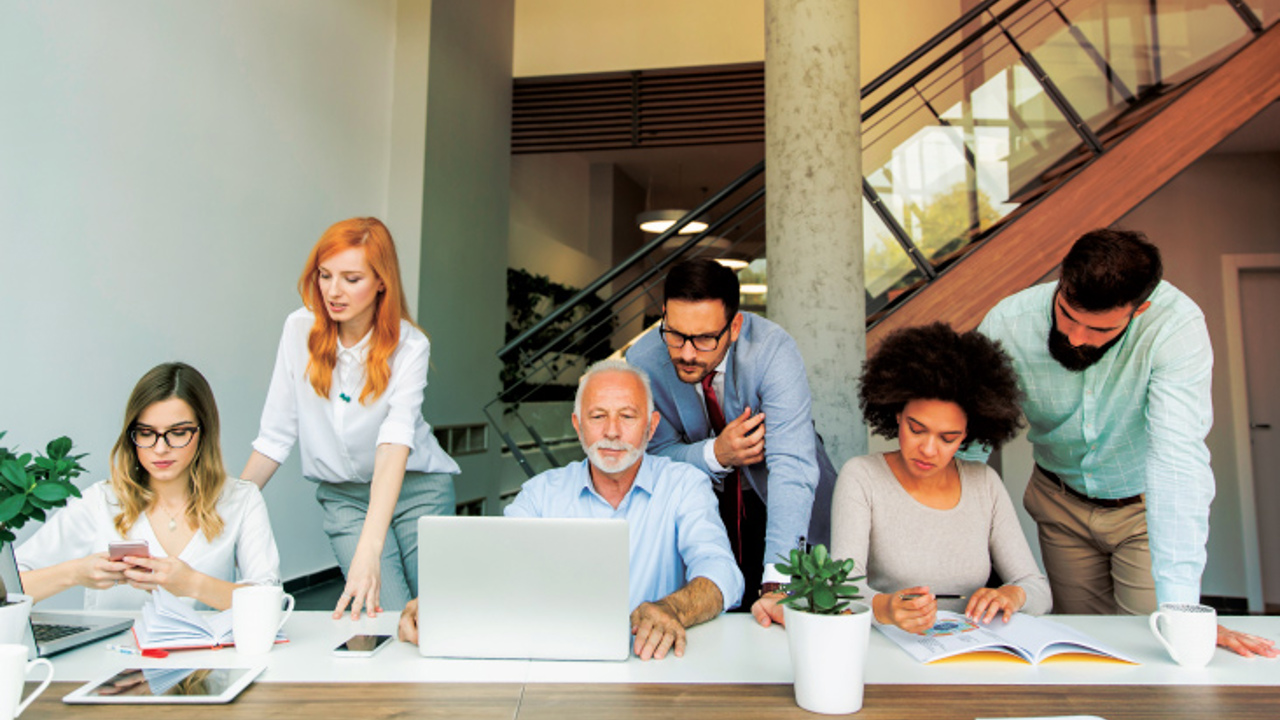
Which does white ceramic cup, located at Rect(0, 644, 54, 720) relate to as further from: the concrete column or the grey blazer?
the concrete column

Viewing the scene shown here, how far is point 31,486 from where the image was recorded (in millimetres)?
1259

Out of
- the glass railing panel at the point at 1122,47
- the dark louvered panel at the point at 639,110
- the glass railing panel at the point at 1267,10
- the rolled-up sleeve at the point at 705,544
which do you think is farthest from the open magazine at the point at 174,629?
the dark louvered panel at the point at 639,110

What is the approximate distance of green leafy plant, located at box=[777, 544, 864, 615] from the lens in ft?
3.88

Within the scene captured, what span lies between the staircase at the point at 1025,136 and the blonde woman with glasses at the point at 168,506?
1.88 m

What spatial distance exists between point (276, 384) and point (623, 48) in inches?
229

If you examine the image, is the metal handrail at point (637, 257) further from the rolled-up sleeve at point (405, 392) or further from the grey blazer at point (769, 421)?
the rolled-up sleeve at point (405, 392)

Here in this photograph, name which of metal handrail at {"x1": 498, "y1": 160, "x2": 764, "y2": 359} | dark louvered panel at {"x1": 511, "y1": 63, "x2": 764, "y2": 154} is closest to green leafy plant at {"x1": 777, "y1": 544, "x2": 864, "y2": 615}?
metal handrail at {"x1": 498, "y1": 160, "x2": 764, "y2": 359}

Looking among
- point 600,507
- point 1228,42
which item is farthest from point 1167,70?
point 600,507

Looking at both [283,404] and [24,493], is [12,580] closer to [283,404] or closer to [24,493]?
[24,493]

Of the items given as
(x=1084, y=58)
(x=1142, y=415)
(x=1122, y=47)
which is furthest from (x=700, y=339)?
(x=1122, y=47)

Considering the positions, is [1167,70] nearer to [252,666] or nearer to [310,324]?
[310,324]

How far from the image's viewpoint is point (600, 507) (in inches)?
79.4

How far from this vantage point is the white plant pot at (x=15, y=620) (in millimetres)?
1236

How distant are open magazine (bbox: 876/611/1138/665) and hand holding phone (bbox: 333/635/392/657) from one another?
928 mm
